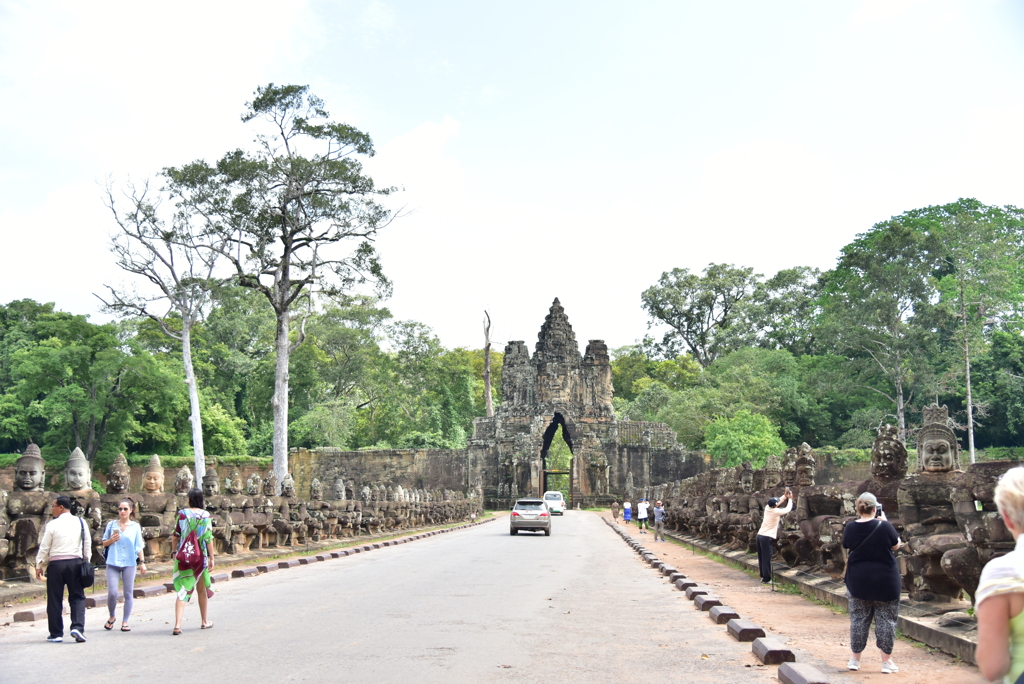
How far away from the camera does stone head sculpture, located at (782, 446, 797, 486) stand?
14.4 meters

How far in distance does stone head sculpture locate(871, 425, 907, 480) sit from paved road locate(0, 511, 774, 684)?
2.60 meters

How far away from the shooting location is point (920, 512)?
8930mm

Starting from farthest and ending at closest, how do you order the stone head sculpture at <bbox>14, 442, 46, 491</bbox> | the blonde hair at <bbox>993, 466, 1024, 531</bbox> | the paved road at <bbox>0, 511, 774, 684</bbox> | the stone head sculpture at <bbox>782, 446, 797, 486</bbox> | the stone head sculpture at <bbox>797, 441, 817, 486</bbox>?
the stone head sculpture at <bbox>782, 446, 797, 486</bbox> < the stone head sculpture at <bbox>797, 441, 817, 486</bbox> < the stone head sculpture at <bbox>14, 442, 46, 491</bbox> < the paved road at <bbox>0, 511, 774, 684</bbox> < the blonde hair at <bbox>993, 466, 1024, 531</bbox>

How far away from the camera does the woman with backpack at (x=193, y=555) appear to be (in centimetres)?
888

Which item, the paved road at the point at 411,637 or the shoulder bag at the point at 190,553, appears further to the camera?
the shoulder bag at the point at 190,553

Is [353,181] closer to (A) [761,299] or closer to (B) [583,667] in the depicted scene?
(B) [583,667]

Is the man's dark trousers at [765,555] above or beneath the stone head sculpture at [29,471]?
beneath

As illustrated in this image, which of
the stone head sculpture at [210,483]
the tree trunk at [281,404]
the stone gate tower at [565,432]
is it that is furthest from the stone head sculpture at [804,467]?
the stone gate tower at [565,432]

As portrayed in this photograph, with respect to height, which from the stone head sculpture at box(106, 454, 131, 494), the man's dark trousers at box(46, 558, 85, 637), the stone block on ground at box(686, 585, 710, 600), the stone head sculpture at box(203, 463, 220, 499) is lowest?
the stone block on ground at box(686, 585, 710, 600)

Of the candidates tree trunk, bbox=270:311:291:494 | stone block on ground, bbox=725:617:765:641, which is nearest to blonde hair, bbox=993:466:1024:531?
stone block on ground, bbox=725:617:765:641

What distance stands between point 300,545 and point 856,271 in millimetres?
41261

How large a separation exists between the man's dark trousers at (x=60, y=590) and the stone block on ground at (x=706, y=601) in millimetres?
6688

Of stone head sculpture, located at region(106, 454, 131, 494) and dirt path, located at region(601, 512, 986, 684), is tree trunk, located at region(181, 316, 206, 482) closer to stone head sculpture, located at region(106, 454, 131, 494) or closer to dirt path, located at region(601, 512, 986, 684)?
stone head sculpture, located at region(106, 454, 131, 494)

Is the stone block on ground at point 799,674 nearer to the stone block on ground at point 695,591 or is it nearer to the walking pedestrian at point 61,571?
the stone block on ground at point 695,591
